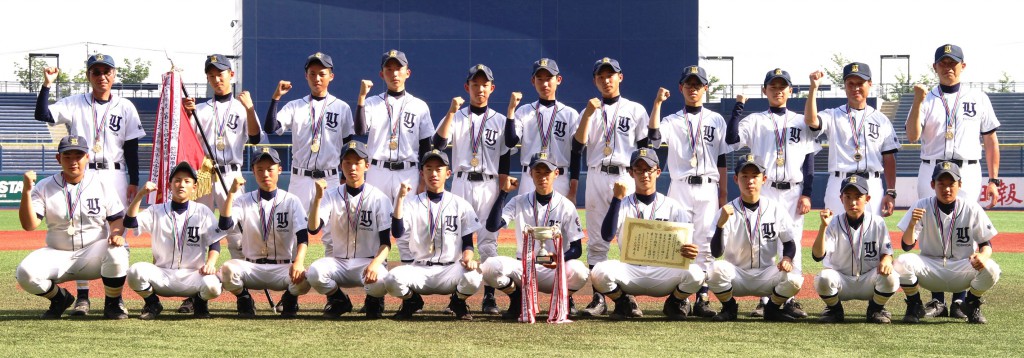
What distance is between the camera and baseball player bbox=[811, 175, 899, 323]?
7.07 m

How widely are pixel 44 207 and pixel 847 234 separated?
529 cm

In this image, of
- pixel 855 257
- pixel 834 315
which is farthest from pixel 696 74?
pixel 834 315

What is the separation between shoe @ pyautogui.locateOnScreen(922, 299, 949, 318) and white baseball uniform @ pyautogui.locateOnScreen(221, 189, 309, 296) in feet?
13.4

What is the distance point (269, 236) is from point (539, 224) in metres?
1.82

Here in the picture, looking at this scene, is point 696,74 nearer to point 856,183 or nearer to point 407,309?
point 856,183

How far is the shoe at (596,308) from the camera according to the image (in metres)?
7.47

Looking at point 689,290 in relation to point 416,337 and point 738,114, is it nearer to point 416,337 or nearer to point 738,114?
point 738,114

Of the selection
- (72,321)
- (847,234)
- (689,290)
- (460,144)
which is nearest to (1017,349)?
(847,234)

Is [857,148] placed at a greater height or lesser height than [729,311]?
greater

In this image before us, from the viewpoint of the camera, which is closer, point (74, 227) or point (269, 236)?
point (74, 227)

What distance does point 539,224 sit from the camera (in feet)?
24.8

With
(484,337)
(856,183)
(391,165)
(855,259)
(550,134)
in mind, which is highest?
(550,134)

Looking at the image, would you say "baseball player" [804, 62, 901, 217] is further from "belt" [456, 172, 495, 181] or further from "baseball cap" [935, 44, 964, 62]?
"belt" [456, 172, 495, 181]

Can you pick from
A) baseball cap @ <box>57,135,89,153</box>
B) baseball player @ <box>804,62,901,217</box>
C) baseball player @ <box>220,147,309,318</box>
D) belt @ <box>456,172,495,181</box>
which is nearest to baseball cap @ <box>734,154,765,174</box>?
baseball player @ <box>804,62,901,217</box>
